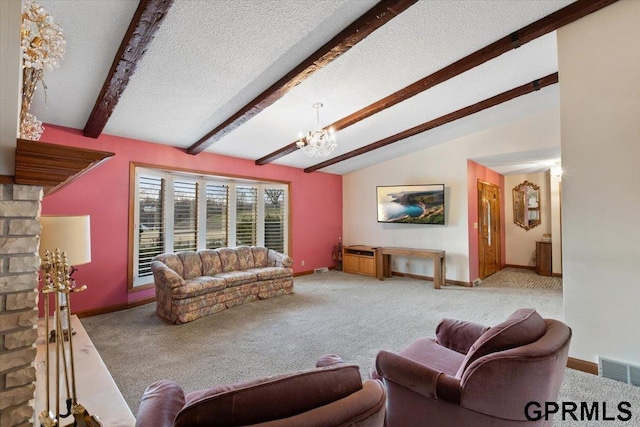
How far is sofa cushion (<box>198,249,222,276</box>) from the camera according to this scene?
15.4 feet

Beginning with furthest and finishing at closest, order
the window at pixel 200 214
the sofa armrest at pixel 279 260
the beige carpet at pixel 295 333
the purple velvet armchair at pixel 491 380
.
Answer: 1. the sofa armrest at pixel 279 260
2. the window at pixel 200 214
3. the beige carpet at pixel 295 333
4. the purple velvet armchair at pixel 491 380

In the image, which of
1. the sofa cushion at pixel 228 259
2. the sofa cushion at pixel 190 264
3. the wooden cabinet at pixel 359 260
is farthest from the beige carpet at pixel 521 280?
the sofa cushion at pixel 190 264

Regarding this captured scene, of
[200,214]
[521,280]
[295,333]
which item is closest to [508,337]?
[295,333]

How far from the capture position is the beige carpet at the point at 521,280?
573cm

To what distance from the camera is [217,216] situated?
560 centimetres

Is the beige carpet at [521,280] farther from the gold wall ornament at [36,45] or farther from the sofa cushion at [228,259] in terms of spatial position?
the gold wall ornament at [36,45]

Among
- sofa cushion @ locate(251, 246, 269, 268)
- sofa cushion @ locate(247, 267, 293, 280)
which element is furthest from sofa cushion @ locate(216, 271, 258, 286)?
sofa cushion @ locate(251, 246, 269, 268)

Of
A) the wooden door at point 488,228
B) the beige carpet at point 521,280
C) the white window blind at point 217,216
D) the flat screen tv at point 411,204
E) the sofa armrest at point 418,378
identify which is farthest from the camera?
the wooden door at point 488,228

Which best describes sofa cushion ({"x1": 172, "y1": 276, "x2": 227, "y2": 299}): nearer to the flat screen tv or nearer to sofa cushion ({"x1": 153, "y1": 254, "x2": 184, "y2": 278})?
sofa cushion ({"x1": 153, "y1": 254, "x2": 184, "y2": 278})

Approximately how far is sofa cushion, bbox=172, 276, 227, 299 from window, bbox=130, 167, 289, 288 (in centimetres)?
98

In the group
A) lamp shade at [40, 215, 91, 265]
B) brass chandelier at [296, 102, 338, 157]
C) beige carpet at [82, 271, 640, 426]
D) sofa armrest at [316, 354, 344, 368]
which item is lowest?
beige carpet at [82, 271, 640, 426]

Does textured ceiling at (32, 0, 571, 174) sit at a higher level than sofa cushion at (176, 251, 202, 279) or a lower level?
higher

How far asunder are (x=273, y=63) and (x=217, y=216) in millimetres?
3417

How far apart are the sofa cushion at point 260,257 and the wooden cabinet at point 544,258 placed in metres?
6.24
